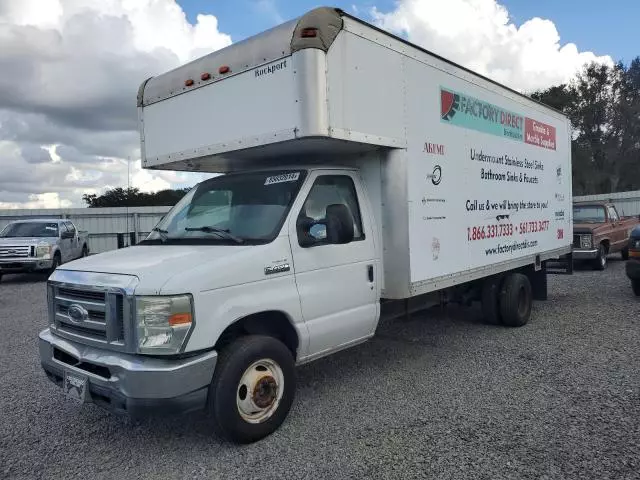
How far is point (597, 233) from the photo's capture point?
45.0 ft

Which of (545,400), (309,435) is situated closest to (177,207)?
(309,435)

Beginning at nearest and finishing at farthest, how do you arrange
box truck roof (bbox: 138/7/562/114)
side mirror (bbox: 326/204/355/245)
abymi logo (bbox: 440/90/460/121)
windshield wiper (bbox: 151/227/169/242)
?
box truck roof (bbox: 138/7/562/114), side mirror (bbox: 326/204/355/245), windshield wiper (bbox: 151/227/169/242), abymi logo (bbox: 440/90/460/121)

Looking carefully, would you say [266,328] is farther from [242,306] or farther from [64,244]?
[64,244]

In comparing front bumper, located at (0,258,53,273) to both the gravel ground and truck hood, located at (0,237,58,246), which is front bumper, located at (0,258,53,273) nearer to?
truck hood, located at (0,237,58,246)

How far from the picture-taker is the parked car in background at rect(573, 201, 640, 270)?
44.7 feet

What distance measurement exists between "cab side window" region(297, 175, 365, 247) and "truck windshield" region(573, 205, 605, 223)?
1216 centimetres

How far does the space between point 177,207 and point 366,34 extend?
2488 mm

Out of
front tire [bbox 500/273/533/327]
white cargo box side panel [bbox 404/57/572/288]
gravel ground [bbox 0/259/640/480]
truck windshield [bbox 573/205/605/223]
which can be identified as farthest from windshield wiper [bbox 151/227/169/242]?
truck windshield [bbox 573/205/605/223]

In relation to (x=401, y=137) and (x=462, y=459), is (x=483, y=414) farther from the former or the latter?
(x=401, y=137)

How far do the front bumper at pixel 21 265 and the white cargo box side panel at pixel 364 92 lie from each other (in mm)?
12485

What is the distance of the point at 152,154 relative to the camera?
5551 mm

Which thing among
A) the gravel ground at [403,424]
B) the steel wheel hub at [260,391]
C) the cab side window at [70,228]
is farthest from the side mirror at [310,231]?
the cab side window at [70,228]

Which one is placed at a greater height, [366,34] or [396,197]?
[366,34]

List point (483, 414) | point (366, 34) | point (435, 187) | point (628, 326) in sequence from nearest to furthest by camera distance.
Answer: point (483, 414) < point (366, 34) < point (435, 187) < point (628, 326)
